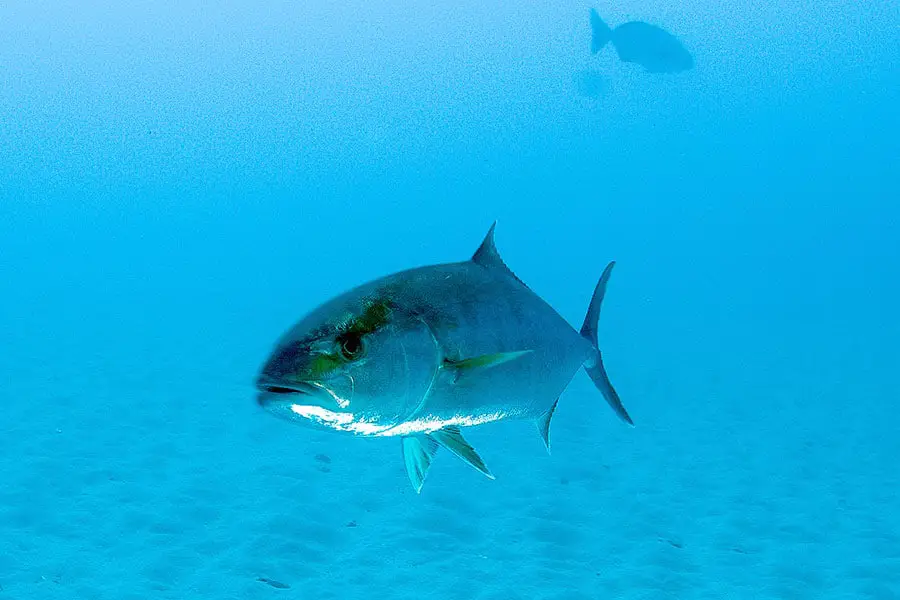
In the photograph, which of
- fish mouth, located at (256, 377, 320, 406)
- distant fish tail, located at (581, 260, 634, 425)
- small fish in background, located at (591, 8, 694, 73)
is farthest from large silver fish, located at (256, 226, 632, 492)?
small fish in background, located at (591, 8, 694, 73)

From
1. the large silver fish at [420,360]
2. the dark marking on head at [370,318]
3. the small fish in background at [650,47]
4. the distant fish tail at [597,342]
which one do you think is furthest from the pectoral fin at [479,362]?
the small fish in background at [650,47]

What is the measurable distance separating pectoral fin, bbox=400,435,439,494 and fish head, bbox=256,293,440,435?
0.32m

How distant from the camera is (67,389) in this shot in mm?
8852

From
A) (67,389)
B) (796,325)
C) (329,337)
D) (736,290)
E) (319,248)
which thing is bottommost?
(329,337)

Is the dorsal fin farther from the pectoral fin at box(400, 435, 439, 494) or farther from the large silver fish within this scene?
the pectoral fin at box(400, 435, 439, 494)

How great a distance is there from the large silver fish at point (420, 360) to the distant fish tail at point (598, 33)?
62.7 ft

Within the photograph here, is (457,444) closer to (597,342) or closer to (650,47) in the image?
(597,342)

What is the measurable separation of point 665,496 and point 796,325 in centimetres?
1539

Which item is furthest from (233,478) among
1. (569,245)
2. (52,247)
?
(569,245)

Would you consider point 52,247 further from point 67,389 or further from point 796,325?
point 796,325

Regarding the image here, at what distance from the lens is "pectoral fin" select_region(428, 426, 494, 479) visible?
190cm

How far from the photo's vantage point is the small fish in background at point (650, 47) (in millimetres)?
18266

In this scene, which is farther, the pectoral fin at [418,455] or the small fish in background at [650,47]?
the small fish in background at [650,47]

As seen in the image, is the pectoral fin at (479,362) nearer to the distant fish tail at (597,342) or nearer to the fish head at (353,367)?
the fish head at (353,367)
